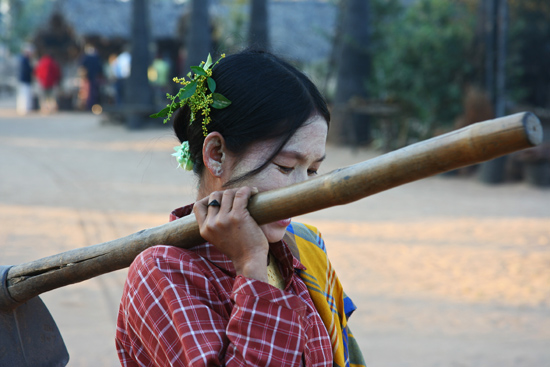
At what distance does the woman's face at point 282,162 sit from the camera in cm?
142

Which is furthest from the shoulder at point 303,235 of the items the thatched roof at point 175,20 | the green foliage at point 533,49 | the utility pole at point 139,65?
the thatched roof at point 175,20

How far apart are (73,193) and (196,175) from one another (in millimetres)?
7190

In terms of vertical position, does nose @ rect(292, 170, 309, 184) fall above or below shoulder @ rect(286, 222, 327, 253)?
above

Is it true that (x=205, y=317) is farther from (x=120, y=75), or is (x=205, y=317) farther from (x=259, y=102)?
(x=120, y=75)

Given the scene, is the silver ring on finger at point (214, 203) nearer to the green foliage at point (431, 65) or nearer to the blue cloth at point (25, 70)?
the green foliage at point (431, 65)

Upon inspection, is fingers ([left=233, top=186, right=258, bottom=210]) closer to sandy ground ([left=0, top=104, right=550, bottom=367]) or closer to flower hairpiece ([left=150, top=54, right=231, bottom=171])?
flower hairpiece ([left=150, top=54, right=231, bottom=171])

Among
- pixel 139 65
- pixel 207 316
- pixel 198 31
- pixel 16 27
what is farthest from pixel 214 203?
pixel 16 27

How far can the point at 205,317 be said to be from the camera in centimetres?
130

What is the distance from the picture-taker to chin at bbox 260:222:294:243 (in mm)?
1392

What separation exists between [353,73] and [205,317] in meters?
12.8

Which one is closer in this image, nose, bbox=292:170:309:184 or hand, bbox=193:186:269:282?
hand, bbox=193:186:269:282

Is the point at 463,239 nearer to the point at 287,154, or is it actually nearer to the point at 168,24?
the point at 287,154

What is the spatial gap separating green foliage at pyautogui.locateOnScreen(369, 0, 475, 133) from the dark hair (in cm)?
1004

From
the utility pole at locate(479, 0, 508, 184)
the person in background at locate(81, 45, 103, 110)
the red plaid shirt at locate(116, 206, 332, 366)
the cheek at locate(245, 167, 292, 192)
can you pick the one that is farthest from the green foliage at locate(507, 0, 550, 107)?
the person in background at locate(81, 45, 103, 110)
